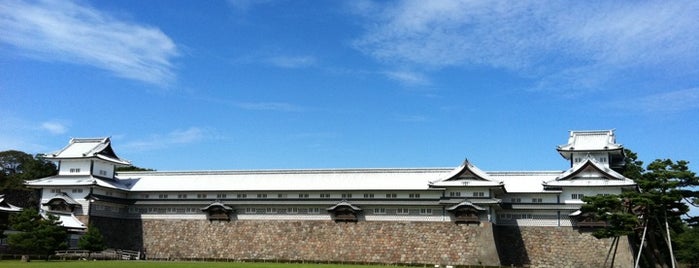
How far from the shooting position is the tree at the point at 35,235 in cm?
4409

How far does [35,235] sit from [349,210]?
73.2 feet

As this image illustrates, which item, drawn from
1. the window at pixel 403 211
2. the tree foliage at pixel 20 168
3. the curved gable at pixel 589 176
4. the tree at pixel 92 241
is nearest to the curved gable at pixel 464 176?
the window at pixel 403 211

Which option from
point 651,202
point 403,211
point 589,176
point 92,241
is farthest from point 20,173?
point 651,202

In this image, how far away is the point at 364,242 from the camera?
48531 millimetres

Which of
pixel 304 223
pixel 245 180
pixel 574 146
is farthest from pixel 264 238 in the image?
pixel 574 146

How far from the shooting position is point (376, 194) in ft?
164

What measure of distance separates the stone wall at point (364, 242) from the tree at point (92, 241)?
4.16m

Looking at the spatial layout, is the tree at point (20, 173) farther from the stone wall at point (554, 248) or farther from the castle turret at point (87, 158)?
the stone wall at point (554, 248)

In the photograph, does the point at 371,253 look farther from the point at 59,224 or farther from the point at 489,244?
the point at 59,224

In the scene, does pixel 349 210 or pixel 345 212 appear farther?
pixel 345 212

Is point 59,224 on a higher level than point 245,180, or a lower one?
lower

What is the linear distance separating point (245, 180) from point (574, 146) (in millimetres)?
27456

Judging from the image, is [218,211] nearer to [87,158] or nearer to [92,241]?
[92,241]

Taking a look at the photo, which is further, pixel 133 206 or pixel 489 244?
pixel 133 206
